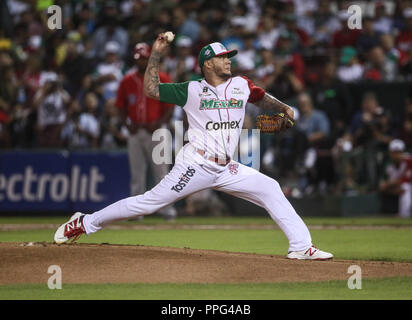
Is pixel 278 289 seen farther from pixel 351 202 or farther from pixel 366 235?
pixel 351 202

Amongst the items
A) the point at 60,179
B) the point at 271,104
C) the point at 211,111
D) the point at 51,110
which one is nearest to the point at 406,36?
the point at 51,110

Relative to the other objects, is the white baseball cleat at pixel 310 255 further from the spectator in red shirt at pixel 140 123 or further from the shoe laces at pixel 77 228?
the spectator in red shirt at pixel 140 123

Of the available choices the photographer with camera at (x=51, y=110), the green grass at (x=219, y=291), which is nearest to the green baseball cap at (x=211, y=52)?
the green grass at (x=219, y=291)

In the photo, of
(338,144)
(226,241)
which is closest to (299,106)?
(338,144)

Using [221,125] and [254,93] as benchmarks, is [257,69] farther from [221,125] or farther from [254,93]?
[221,125]

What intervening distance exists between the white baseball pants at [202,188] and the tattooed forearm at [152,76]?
0.70 meters

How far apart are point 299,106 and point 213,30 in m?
4.22

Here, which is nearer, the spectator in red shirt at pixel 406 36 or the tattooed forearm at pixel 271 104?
the tattooed forearm at pixel 271 104

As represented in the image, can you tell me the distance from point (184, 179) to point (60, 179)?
27.6 ft

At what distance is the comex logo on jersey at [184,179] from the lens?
874 centimetres

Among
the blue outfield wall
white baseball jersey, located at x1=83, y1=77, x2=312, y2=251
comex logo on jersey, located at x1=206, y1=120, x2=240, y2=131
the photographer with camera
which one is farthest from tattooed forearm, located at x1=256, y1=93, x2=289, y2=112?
the photographer with camera

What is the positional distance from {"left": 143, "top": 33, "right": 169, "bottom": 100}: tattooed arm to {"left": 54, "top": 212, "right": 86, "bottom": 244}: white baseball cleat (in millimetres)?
1610

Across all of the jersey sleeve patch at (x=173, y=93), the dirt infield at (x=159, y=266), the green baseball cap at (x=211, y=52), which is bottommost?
the dirt infield at (x=159, y=266)

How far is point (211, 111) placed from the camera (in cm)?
884
